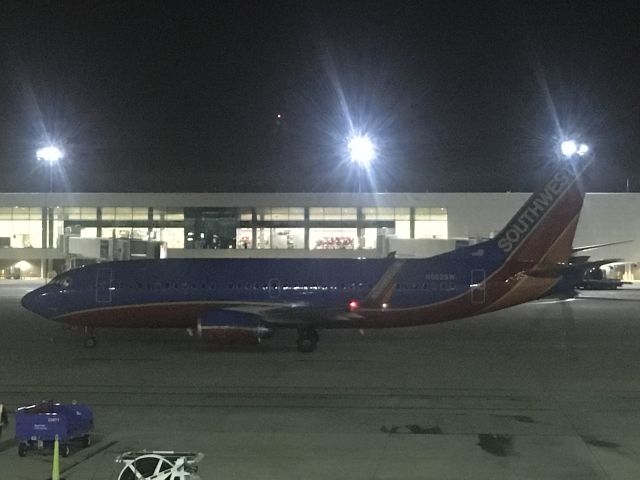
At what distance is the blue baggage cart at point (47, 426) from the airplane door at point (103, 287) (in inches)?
622

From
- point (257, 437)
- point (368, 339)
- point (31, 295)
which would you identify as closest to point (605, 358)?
point (368, 339)

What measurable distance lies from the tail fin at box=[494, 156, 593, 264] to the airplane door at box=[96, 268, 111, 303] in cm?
1475

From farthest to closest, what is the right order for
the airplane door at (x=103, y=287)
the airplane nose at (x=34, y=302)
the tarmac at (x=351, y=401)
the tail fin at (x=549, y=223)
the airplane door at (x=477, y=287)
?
1. the airplane nose at (x=34, y=302)
2. the tail fin at (x=549, y=223)
3. the airplane door at (x=103, y=287)
4. the airplane door at (x=477, y=287)
5. the tarmac at (x=351, y=401)

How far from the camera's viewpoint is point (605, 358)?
24922mm

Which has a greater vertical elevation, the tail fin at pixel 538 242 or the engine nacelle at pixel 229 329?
the tail fin at pixel 538 242

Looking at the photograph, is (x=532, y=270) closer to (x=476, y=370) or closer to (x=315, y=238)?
(x=476, y=370)

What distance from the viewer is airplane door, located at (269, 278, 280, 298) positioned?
28875mm

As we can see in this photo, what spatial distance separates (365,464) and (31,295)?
20.7 m

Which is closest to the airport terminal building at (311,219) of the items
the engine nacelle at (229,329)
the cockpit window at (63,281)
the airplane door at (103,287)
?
the cockpit window at (63,281)

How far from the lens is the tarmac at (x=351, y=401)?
12.5 m

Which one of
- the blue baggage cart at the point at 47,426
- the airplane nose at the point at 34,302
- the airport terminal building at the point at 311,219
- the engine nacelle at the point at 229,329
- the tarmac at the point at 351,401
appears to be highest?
the airport terminal building at the point at 311,219

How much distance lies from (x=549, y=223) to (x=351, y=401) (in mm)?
14229

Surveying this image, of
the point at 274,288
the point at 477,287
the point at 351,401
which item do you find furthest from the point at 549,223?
the point at 351,401

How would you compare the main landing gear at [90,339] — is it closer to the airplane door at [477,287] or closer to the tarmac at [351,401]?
the tarmac at [351,401]
